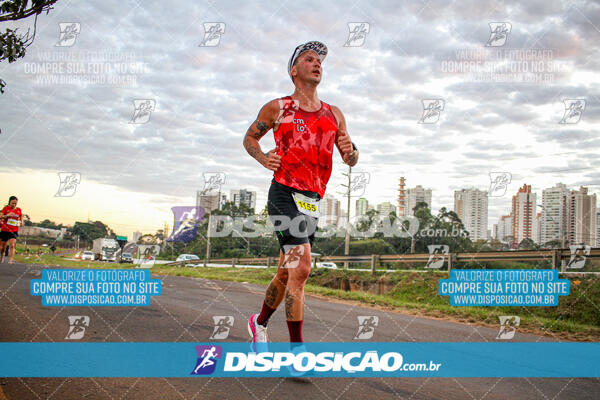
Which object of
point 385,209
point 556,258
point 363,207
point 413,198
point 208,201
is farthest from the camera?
point 385,209

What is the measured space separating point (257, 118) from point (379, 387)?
240cm

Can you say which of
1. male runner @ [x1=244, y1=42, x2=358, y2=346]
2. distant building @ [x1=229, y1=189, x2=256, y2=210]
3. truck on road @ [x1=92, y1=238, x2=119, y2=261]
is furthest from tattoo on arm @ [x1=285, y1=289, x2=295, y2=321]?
truck on road @ [x1=92, y1=238, x2=119, y2=261]

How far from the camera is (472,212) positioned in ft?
72.7

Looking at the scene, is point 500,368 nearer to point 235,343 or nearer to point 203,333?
point 235,343

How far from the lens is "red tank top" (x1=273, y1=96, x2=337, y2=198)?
3508mm

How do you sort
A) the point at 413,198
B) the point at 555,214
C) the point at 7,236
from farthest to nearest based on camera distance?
the point at 413,198, the point at 555,214, the point at 7,236

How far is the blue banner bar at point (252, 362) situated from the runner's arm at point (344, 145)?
1643mm

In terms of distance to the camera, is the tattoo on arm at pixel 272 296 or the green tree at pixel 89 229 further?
the green tree at pixel 89 229

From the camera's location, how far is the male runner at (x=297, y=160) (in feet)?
11.3

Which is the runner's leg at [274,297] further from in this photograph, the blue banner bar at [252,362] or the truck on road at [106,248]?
the truck on road at [106,248]

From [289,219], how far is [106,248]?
30068 millimetres

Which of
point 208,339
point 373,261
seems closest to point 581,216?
point 373,261

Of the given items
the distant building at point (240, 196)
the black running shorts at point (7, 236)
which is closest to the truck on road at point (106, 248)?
the black running shorts at point (7, 236)

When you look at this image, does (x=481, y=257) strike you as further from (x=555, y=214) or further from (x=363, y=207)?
(x=555, y=214)
